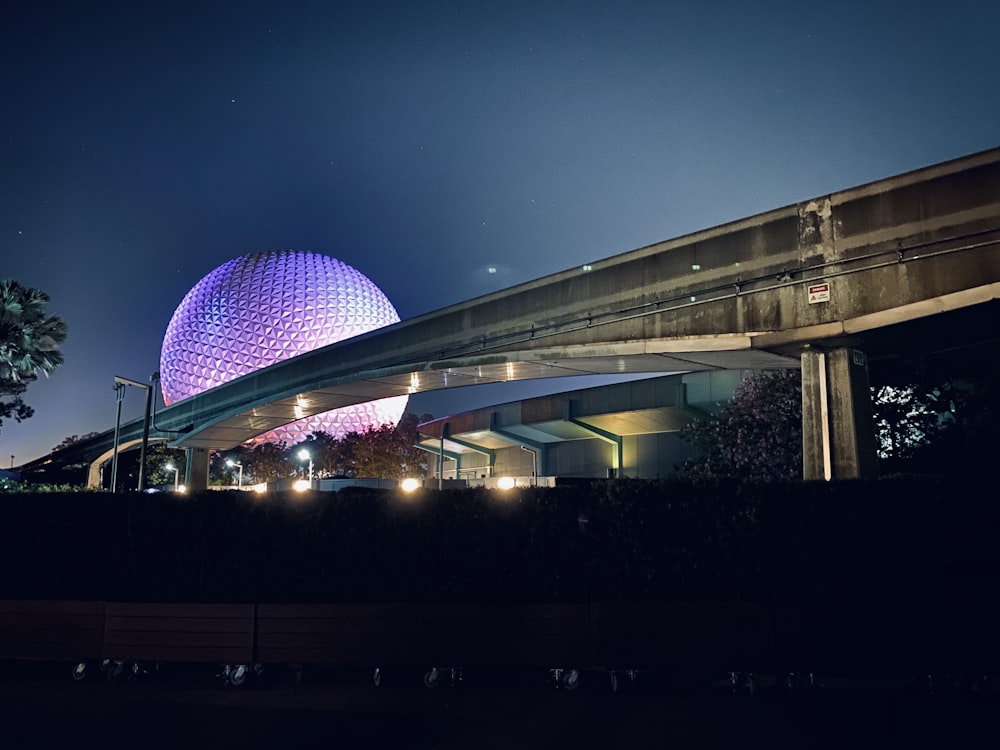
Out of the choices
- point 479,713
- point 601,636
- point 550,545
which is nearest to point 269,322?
point 550,545

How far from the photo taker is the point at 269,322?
5966cm

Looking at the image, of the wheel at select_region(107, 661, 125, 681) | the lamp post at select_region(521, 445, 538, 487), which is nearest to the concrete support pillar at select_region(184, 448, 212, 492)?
the lamp post at select_region(521, 445, 538, 487)

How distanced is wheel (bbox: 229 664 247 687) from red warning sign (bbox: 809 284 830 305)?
1170 cm

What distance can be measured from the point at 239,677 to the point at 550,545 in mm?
4085

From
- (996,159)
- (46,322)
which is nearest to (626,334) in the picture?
(996,159)

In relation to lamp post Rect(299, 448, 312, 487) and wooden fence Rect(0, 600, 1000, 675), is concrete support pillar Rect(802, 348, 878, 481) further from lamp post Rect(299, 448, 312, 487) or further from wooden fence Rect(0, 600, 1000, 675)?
lamp post Rect(299, 448, 312, 487)

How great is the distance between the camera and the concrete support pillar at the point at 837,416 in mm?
14922

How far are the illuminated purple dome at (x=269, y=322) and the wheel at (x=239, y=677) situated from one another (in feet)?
167

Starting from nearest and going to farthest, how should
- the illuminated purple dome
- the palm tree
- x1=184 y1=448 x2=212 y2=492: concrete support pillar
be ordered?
1. the palm tree
2. x1=184 y1=448 x2=212 y2=492: concrete support pillar
3. the illuminated purple dome

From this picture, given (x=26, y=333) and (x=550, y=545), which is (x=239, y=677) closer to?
(x=550, y=545)

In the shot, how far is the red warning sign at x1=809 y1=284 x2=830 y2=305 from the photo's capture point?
1512 centimetres

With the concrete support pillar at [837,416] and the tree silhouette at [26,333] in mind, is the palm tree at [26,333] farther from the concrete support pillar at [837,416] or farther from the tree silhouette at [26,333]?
the concrete support pillar at [837,416]

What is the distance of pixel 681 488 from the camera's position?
9.98 m

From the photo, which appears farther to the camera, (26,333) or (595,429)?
(595,429)
